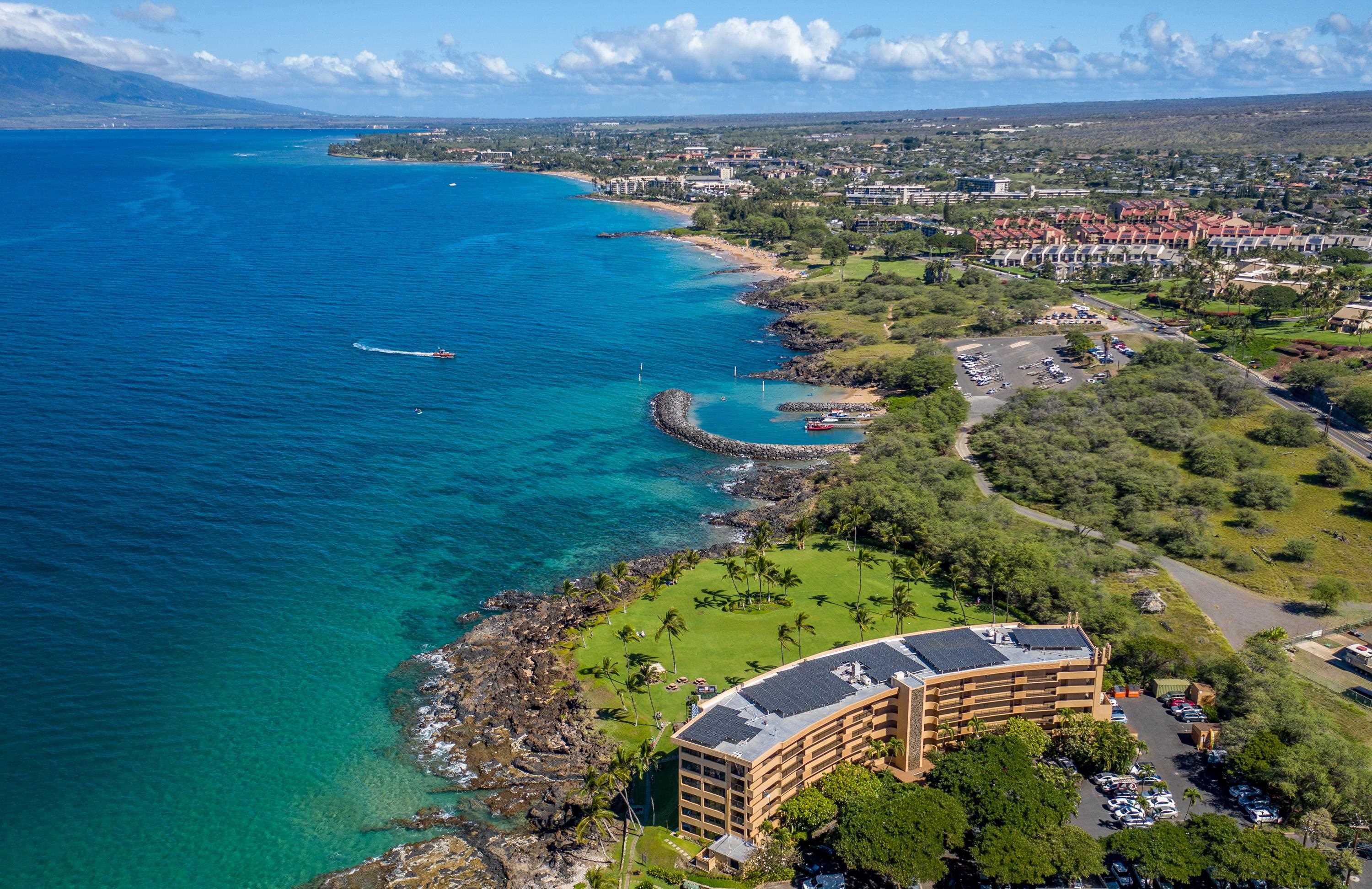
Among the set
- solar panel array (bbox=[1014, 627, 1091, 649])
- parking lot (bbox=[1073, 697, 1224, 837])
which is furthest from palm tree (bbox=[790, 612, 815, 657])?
parking lot (bbox=[1073, 697, 1224, 837])

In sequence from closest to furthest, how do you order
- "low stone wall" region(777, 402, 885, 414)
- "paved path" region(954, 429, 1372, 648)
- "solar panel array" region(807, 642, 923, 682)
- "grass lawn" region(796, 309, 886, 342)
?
"solar panel array" region(807, 642, 923, 682) → "paved path" region(954, 429, 1372, 648) → "low stone wall" region(777, 402, 885, 414) → "grass lawn" region(796, 309, 886, 342)

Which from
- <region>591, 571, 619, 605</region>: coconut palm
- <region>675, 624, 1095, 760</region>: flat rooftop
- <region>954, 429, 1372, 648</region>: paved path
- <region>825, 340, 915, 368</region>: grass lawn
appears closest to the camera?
<region>675, 624, 1095, 760</region>: flat rooftop

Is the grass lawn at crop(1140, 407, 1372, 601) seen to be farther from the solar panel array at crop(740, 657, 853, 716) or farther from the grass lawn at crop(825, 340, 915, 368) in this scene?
the grass lawn at crop(825, 340, 915, 368)

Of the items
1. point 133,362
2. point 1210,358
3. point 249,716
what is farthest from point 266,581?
point 1210,358

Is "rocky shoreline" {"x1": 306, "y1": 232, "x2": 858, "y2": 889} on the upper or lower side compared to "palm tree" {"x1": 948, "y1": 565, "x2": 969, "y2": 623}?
lower

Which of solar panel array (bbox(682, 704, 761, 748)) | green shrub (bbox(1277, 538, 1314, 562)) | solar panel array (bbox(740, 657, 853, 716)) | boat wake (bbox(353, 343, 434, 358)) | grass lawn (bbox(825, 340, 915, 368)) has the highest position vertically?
boat wake (bbox(353, 343, 434, 358))

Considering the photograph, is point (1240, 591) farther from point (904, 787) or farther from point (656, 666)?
point (656, 666)
